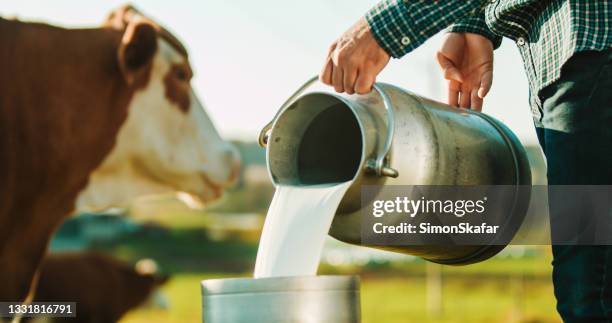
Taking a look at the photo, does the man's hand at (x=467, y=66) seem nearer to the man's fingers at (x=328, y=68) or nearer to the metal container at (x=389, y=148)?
the metal container at (x=389, y=148)

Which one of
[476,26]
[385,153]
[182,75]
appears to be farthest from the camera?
[182,75]

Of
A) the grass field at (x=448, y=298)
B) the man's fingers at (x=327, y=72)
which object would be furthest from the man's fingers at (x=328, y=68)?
the grass field at (x=448, y=298)

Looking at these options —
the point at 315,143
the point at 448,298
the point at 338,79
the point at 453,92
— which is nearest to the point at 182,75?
the point at 453,92

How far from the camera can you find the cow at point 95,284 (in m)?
5.43

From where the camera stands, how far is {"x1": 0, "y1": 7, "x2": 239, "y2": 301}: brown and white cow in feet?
8.73

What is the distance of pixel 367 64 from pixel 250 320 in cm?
34

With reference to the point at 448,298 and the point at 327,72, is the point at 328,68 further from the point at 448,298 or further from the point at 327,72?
the point at 448,298

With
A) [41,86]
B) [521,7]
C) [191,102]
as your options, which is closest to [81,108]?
[41,86]

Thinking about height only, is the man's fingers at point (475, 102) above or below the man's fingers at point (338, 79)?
below

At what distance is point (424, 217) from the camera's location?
1095 millimetres

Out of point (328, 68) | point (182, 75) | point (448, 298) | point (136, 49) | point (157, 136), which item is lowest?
point (448, 298)

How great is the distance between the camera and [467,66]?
130cm

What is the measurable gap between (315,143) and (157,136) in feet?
6.55

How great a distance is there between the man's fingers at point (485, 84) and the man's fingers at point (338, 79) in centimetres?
32
